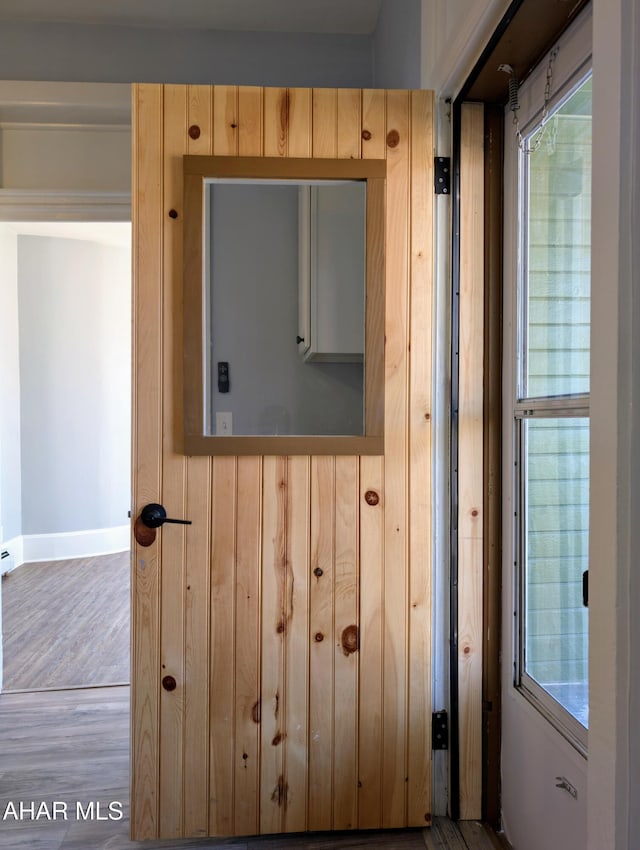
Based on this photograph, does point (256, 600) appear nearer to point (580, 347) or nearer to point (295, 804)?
point (295, 804)

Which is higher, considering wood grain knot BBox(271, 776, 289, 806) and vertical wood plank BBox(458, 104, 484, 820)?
vertical wood plank BBox(458, 104, 484, 820)

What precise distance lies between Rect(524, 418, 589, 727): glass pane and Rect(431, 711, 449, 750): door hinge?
0.31 m

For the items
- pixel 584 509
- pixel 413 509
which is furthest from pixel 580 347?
pixel 413 509

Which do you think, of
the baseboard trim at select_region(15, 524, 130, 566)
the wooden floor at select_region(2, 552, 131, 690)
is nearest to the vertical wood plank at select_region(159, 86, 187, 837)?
the wooden floor at select_region(2, 552, 131, 690)

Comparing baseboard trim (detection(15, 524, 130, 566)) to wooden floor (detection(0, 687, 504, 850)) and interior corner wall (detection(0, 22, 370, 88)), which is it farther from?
interior corner wall (detection(0, 22, 370, 88))

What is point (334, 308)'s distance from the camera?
1607mm


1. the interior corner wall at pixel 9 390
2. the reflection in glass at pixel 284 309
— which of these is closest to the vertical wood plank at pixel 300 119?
the reflection in glass at pixel 284 309

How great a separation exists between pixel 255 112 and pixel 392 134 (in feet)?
1.22

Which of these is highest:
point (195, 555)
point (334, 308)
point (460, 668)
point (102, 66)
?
point (102, 66)

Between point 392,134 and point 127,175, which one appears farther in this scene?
point 127,175

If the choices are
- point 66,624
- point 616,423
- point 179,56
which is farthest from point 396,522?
point 66,624

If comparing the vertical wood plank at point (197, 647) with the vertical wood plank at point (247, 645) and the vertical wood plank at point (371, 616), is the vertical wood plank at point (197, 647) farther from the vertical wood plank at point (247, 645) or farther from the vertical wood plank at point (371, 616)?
the vertical wood plank at point (371, 616)

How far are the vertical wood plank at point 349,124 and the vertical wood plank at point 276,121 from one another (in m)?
0.14

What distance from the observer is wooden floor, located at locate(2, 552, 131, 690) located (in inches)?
102
